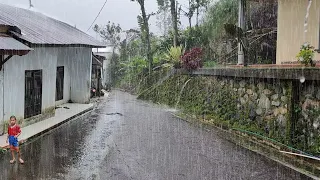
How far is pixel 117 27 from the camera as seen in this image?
41.6m

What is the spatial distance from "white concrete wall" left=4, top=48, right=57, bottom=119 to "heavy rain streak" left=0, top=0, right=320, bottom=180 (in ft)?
0.12

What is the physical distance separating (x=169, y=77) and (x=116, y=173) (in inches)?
529

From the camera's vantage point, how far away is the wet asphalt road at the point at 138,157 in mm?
7219

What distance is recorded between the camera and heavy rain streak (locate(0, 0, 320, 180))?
7738 mm

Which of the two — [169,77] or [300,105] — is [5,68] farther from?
[169,77]

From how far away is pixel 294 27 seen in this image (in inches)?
485

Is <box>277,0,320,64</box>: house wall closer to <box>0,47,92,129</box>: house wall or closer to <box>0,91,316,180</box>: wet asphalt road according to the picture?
<box>0,91,316,180</box>: wet asphalt road

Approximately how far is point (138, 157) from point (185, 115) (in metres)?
6.70

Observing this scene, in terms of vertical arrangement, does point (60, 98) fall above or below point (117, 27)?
below

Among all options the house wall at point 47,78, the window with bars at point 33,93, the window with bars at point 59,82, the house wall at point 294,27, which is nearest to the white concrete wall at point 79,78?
the house wall at point 47,78

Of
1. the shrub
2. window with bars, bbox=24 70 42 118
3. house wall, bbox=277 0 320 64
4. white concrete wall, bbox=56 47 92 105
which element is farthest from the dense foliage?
window with bars, bbox=24 70 42 118

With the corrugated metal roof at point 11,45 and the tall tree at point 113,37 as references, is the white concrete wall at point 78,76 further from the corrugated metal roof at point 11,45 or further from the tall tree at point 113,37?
the tall tree at point 113,37

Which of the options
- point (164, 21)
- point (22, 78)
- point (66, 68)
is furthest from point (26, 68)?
point (164, 21)

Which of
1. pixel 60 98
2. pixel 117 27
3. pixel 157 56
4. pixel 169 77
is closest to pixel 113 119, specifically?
pixel 60 98
